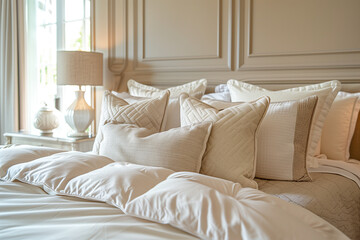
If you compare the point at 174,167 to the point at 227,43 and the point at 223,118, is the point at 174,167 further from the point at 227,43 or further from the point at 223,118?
the point at 227,43

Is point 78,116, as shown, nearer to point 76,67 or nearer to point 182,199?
point 76,67

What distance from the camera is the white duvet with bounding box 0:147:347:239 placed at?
900mm

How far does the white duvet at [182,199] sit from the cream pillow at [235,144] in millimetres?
264

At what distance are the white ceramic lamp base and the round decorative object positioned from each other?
209 millimetres

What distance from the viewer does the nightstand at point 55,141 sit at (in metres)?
2.65

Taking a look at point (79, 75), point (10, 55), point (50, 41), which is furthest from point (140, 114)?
point (10, 55)

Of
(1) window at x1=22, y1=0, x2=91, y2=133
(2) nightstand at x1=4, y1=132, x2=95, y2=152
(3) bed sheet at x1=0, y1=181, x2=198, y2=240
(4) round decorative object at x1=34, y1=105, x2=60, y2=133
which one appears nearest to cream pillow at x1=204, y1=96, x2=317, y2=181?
(3) bed sheet at x1=0, y1=181, x2=198, y2=240

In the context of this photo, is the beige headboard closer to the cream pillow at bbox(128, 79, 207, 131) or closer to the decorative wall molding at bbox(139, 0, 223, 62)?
the decorative wall molding at bbox(139, 0, 223, 62)

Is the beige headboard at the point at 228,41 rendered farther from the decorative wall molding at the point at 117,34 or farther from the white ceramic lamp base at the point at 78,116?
the white ceramic lamp base at the point at 78,116

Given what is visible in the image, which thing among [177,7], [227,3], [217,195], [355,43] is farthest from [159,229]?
[177,7]

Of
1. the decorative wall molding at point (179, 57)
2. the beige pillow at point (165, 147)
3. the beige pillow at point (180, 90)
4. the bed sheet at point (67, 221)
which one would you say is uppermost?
the decorative wall molding at point (179, 57)

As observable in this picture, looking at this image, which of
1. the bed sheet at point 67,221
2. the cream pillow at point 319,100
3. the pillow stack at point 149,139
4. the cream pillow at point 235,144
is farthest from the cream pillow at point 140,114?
the bed sheet at point 67,221

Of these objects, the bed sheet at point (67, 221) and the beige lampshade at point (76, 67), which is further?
the beige lampshade at point (76, 67)

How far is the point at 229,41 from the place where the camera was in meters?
2.47
